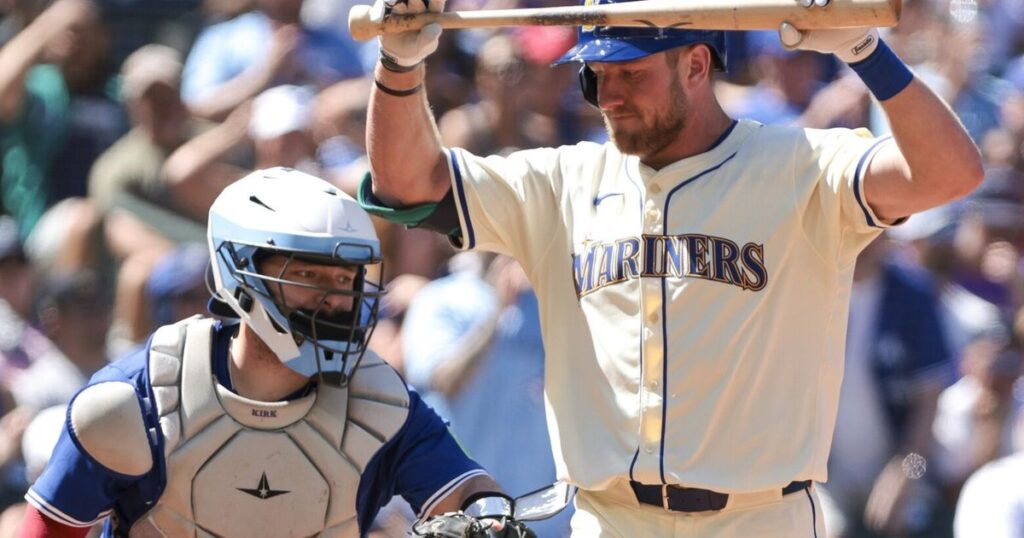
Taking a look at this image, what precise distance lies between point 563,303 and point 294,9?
404 centimetres

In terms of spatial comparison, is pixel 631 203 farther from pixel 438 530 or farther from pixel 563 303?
pixel 438 530

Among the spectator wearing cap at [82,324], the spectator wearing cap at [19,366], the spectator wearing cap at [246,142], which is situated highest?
the spectator wearing cap at [246,142]

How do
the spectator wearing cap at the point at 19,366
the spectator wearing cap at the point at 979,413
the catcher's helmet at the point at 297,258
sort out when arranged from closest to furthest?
the catcher's helmet at the point at 297,258, the spectator wearing cap at the point at 979,413, the spectator wearing cap at the point at 19,366

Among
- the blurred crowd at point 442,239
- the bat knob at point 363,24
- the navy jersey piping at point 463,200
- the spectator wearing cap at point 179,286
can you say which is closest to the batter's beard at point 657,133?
the navy jersey piping at point 463,200

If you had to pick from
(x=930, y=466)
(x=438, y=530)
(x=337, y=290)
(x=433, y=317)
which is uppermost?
(x=337, y=290)

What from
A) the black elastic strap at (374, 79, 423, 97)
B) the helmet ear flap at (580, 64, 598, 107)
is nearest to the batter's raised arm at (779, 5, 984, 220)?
the helmet ear flap at (580, 64, 598, 107)

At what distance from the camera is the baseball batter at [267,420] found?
378 centimetres

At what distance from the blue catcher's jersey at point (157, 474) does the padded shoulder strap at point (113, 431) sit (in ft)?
0.06

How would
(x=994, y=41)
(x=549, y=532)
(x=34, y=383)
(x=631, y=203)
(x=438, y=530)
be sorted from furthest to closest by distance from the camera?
1. (x=994, y=41)
2. (x=34, y=383)
3. (x=549, y=532)
4. (x=631, y=203)
5. (x=438, y=530)

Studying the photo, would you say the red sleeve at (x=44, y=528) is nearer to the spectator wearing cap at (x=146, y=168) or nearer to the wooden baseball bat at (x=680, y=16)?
the wooden baseball bat at (x=680, y=16)

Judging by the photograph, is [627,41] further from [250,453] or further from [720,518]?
[250,453]

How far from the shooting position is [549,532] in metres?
5.96

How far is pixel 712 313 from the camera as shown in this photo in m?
3.73

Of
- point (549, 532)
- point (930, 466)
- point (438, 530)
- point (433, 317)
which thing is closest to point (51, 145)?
point (433, 317)
